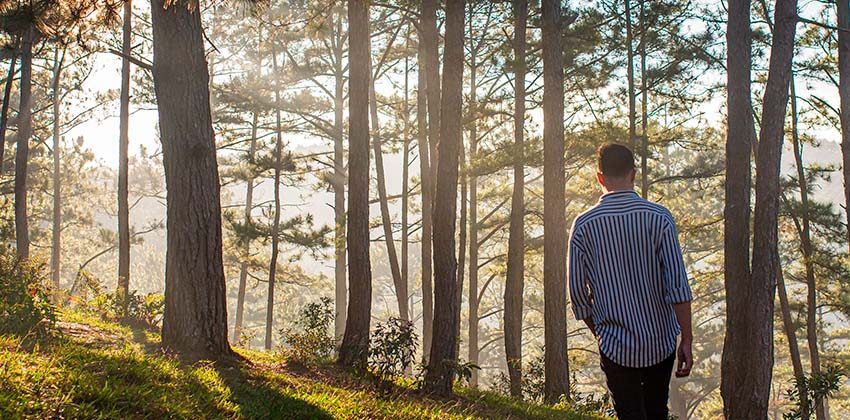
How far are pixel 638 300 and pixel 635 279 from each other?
101 mm

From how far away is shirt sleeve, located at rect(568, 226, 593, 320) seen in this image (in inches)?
130

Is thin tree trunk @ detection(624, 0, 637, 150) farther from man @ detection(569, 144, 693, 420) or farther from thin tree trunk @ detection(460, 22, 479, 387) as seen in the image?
man @ detection(569, 144, 693, 420)

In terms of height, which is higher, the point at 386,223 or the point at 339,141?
the point at 339,141

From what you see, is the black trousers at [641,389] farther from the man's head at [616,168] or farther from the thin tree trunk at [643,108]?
the thin tree trunk at [643,108]

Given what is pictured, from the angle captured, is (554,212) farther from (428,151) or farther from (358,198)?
(428,151)

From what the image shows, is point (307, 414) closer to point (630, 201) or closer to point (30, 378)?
point (30, 378)

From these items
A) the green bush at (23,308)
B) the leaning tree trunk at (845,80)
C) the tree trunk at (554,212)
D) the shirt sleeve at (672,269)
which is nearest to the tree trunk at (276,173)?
the tree trunk at (554,212)

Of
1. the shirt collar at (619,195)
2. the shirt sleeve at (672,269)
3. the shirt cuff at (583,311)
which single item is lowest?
the shirt cuff at (583,311)

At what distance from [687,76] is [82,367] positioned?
16402mm

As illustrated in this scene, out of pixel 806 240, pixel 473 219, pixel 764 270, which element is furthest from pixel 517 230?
pixel 806 240

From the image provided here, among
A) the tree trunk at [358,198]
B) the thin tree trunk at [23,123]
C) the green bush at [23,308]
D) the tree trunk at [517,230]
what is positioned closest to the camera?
the green bush at [23,308]

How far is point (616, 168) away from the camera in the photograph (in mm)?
3363

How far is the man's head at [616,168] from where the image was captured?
3.33m

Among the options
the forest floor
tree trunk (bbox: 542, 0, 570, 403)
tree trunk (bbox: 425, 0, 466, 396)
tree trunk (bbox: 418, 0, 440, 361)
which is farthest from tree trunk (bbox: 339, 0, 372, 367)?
tree trunk (bbox: 542, 0, 570, 403)
